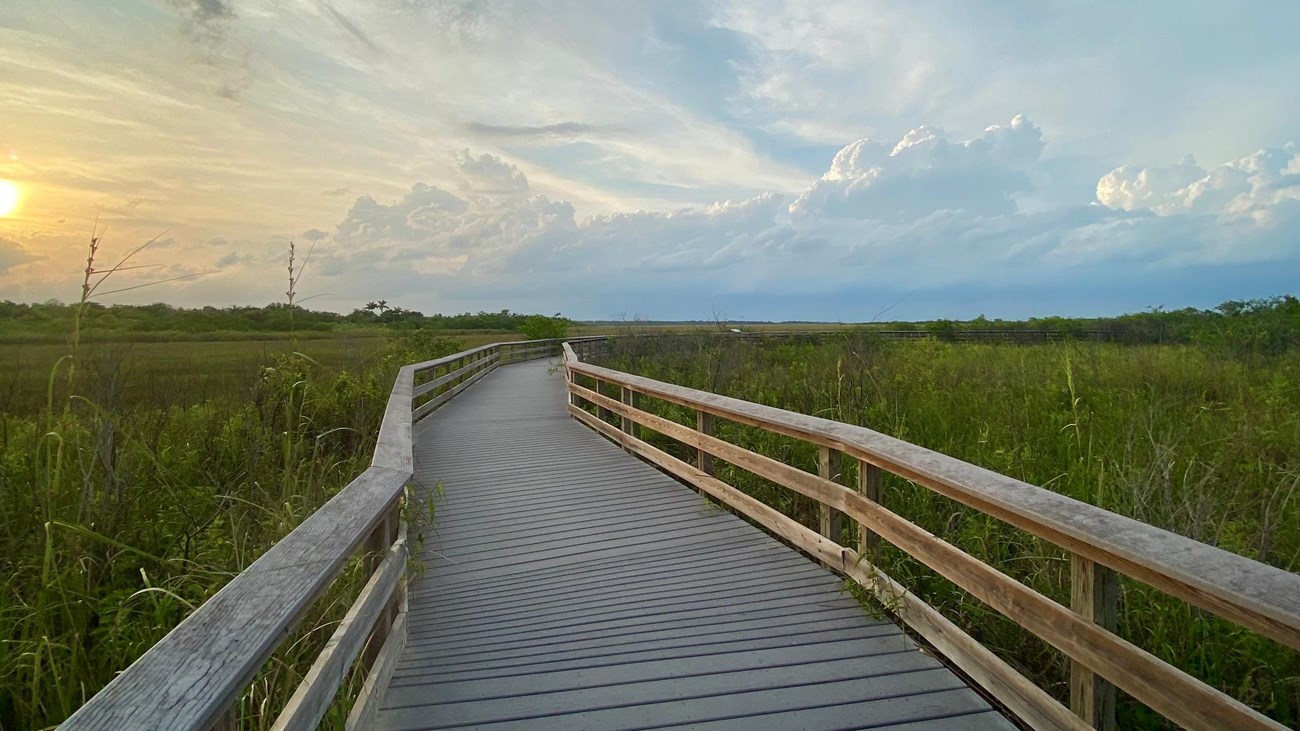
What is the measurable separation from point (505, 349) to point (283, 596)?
2698 cm

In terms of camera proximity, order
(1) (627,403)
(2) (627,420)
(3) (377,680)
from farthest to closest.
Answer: (1) (627,403)
(2) (627,420)
(3) (377,680)

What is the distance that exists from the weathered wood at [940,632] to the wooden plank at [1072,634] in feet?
0.68

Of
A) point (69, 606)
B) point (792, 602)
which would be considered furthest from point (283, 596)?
point (792, 602)

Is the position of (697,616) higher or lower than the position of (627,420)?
lower

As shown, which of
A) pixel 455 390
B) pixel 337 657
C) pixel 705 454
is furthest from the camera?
pixel 455 390

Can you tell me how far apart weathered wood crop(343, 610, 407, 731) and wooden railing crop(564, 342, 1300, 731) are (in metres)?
2.34

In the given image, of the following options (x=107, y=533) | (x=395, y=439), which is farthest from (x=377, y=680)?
(x=395, y=439)

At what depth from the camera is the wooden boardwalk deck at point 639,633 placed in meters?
2.86

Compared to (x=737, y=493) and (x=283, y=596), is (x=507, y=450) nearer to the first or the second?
(x=737, y=493)

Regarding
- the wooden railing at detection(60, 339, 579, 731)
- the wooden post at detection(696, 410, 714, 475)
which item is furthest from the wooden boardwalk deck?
the wooden railing at detection(60, 339, 579, 731)

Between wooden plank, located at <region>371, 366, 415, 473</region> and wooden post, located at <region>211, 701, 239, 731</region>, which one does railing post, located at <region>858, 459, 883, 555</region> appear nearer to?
wooden plank, located at <region>371, 366, 415, 473</region>

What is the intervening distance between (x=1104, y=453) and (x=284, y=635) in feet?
20.1

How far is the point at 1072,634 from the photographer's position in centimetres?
244

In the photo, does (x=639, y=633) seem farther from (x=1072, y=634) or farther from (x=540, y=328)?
(x=540, y=328)
